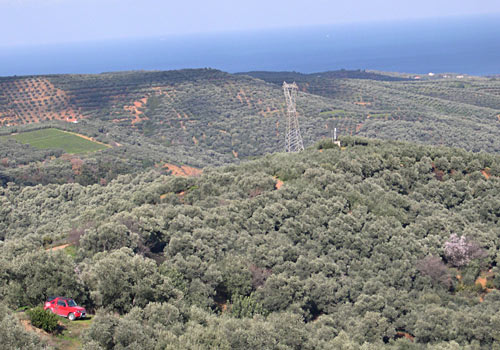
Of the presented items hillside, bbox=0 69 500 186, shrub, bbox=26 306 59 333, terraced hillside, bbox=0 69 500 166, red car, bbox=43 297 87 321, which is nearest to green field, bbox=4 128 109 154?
hillside, bbox=0 69 500 186

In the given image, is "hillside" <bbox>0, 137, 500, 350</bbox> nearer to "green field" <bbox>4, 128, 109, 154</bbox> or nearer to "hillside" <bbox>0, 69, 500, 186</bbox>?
"green field" <bbox>4, 128, 109, 154</bbox>

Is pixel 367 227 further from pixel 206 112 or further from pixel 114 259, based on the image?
pixel 206 112

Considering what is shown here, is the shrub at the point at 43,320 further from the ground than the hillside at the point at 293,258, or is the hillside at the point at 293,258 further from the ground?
the shrub at the point at 43,320

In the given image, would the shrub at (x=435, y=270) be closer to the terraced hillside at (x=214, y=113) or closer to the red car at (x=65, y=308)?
the red car at (x=65, y=308)

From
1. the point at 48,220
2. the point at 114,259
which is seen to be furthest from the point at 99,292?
the point at 48,220

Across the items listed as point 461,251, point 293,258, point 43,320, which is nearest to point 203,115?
point 293,258

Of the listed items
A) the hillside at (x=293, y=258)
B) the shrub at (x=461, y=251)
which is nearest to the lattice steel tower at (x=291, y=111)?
the hillside at (x=293, y=258)
